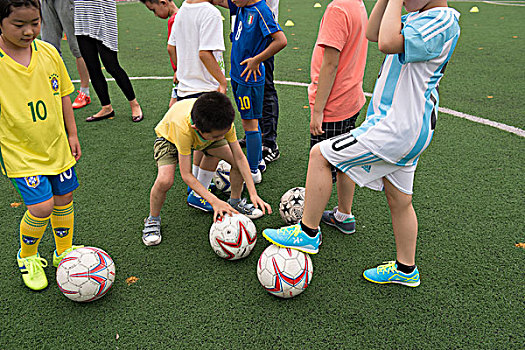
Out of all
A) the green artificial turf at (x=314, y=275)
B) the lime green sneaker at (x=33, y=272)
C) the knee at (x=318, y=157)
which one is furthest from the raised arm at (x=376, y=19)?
the lime green sneaker at (x=33, y=272)

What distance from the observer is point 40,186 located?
2393 millimetres

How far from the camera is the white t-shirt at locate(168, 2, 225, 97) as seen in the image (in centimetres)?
350

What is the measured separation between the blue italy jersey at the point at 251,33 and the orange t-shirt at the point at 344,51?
0.68m

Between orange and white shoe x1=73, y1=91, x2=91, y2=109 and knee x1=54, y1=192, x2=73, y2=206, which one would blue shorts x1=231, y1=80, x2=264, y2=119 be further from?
orange and white shoe x1=73, y1=91, x2=91, y2=109

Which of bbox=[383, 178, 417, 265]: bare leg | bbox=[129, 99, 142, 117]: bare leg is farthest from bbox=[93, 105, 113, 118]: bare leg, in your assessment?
bbox=[383, 178, 417, 265]: bare leg

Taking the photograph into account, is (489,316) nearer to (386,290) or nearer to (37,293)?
(386,290)

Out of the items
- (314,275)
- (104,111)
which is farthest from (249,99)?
(104,111)

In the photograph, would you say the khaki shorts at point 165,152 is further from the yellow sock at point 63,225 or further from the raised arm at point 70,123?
the yellow sock at point 63,225

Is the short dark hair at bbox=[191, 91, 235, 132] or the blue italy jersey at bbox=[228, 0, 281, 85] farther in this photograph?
the blue italy jersey at bbox=[228, 0, 281, 85]

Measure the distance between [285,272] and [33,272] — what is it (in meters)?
1.65

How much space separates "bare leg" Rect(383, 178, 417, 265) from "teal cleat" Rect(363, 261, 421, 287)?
84mm

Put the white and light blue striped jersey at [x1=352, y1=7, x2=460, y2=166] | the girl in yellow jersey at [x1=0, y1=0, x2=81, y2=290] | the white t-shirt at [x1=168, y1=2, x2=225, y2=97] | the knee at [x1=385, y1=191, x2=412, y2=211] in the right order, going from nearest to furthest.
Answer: the white and light blue striped jersey at [x1=352, y1=7, x2=460, y2=166]
the girl in yellow jersey at [x1=0, y1=0, x2=81, y2=290]
the knee at [x1=385, y1=191, x2=412, y2=211]
the white t-shirt at [x1=168, y1=2, x2=225, y2=97]

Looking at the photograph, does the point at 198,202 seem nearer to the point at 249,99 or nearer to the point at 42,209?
the point at 249,99

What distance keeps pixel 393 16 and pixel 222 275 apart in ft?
6.22
